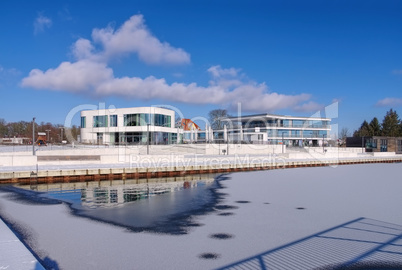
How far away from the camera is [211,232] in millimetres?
9531

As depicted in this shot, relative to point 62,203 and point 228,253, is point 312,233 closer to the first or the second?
point 228,253

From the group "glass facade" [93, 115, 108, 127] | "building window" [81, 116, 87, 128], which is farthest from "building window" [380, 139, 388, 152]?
"building window" [81, 116, 87, 128]

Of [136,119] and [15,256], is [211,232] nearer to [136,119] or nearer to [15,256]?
[15,256]

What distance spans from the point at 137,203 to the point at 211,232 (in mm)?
5836

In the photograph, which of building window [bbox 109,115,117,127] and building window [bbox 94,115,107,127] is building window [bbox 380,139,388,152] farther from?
building window [bbox 94,115,107,127]

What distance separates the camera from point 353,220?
10789mm

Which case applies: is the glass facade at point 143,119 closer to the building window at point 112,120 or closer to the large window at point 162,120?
the large window at point 162,120

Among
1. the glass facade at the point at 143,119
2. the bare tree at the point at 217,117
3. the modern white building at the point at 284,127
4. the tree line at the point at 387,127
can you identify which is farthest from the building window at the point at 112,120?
the tree line at the point at 387,127

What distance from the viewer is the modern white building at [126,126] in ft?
184

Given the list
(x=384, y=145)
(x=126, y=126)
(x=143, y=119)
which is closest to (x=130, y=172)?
(x=143, y=119)

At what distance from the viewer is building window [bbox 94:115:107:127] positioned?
58438mm

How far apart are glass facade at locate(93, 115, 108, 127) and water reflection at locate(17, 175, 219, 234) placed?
3818 centimetres

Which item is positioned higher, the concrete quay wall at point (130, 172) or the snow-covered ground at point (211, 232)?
the concrete quay wall at point (130, 172)

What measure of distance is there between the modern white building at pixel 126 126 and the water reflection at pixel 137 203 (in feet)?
113
